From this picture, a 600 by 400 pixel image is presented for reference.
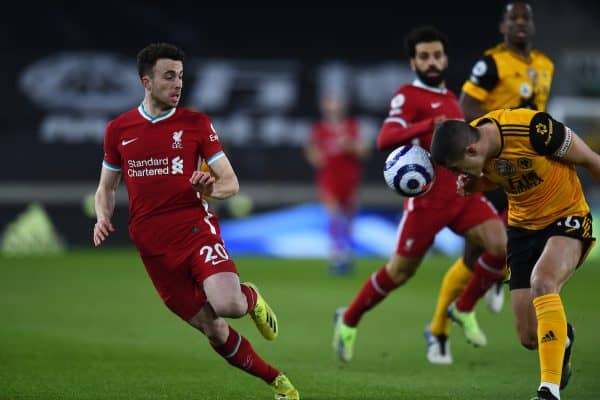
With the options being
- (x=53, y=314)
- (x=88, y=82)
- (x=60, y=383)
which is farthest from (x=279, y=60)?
(x=60, y=383)

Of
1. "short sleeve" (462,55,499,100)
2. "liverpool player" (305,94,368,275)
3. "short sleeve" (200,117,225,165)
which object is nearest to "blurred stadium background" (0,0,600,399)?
"liverpool player" (305,94,368,275)

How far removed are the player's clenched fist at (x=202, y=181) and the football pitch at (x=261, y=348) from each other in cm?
149

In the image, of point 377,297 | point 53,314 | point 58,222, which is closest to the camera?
point 377,297

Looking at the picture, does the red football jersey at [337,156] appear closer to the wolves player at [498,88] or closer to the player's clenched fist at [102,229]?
the wolves player at [498,88]

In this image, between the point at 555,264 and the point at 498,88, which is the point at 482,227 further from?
the point at 555,264

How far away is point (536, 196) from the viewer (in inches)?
271

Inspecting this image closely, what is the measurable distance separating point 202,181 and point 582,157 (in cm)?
215

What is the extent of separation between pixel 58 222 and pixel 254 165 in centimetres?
345

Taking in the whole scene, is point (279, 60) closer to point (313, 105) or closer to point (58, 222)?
point (313, 105)

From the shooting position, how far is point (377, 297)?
9.02m

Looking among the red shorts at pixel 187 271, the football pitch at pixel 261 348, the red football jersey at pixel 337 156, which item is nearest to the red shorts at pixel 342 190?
the red football jersey at pixel 337 156

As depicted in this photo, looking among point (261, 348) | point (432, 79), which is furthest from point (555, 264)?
point (261, 348)

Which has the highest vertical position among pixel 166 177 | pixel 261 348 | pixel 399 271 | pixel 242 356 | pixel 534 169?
pixel 534 169

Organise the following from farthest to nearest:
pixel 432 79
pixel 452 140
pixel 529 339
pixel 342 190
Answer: pixel 342 190
pixel 432 79
pixel 529 339
pixel 452 140
